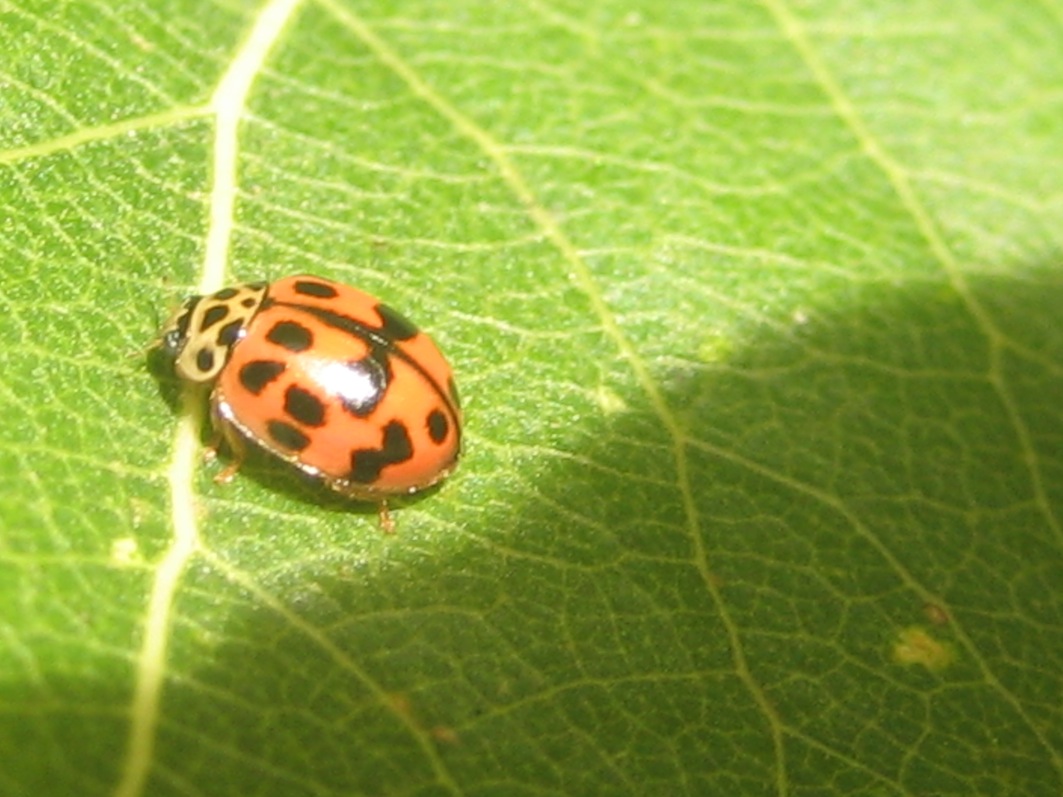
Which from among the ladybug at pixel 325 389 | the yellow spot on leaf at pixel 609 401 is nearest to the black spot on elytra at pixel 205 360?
the ladybug at pixel 325 389

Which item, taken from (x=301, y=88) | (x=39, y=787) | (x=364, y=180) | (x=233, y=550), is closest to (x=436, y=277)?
(x=364, y=180)

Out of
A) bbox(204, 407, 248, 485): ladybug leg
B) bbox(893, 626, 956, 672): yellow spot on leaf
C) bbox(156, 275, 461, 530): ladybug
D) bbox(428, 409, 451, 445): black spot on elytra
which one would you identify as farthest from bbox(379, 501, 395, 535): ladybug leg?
bbox(893, 626, 956, 672): yellow spot on leaf

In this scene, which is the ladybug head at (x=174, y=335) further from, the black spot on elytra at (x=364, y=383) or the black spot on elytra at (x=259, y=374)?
the black spot on elytra at (x=364, y=383)

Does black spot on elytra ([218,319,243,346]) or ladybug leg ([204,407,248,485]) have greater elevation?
black spot on elytra ([218,319,243,346])

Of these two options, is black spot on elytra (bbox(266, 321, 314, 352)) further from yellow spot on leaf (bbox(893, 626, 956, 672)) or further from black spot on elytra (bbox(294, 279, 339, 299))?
yellow spot on leaf (bbox(893, 626, 956, 672))

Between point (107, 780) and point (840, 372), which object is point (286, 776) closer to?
point (107, 780)

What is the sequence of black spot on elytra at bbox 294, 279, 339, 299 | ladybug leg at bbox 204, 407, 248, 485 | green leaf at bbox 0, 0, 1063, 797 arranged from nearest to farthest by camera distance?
green leaf at bbox 0, 0, 1063, 797, ladybug leg at bbox 204, 407, 248, 485, black spot on elytra at bbox 294, 279, 339, 299
